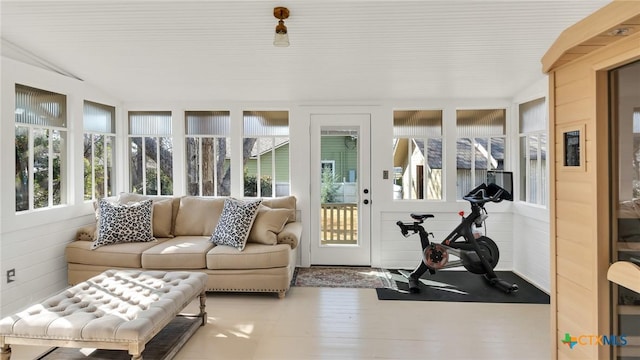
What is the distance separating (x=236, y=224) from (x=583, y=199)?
307 cm

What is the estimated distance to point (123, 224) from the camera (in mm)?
3938

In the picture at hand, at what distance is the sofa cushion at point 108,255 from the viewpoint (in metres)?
3.68

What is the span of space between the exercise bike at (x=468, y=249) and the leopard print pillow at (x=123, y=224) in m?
2.96

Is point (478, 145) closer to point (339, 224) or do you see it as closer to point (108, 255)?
point (339, 224)

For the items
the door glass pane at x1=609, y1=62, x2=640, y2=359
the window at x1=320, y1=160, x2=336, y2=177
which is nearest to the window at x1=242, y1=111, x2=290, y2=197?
the window at x1=320, y1=160, x2=336, y2=177

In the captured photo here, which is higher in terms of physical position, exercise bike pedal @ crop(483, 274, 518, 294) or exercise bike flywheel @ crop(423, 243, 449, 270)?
exercise bike flywheel @ crop(423, 243, 449, 270)

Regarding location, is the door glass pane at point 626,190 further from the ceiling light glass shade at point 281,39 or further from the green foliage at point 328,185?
the green foliage at point 328,185

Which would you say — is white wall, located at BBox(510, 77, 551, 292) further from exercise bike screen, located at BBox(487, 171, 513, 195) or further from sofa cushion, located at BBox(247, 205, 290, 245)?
sofa cushion, located at BBox(247, 205, 290, 245)

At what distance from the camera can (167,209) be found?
4387mm

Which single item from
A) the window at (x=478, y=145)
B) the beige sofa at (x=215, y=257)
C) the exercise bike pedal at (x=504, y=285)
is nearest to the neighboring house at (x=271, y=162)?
the beige sofa at (x=215, y=257)

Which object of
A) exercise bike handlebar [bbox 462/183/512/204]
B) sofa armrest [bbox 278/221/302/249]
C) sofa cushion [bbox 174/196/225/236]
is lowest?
sofa armrest [bbox 278/221/302/249]

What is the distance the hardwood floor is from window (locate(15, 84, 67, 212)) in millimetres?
1602

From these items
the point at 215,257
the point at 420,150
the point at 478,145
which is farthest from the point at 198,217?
the point at 478,145

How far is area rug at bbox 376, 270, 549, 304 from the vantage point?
3.61 metres
